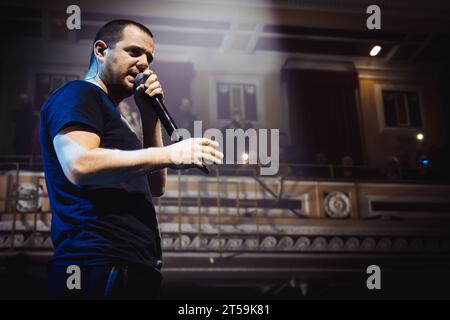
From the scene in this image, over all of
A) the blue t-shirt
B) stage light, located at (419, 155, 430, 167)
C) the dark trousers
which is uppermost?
stage light, located at (419, 155, 430, 167)

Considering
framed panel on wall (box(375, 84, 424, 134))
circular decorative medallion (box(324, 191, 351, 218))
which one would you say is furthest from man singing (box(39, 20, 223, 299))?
framed panel on wall (box(375, 84, 424, 134))

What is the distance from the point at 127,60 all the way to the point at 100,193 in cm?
38

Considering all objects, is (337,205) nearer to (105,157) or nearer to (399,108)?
(399,108)

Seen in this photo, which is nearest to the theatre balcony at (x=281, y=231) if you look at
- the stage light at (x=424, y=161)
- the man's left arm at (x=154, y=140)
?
the stage light at (x=424, y=161)

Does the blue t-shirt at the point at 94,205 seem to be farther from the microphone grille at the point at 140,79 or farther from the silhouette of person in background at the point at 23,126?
the silhouette of person in background at the point at 23,126

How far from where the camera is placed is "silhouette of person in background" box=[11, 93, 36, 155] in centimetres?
628

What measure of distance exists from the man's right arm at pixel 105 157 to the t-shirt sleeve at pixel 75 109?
0.06ft

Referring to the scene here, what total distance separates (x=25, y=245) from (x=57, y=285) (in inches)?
160

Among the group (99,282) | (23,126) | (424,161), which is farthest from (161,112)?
(424,161)

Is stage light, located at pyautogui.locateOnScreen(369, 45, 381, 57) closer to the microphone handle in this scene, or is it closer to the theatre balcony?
the theatre balcony

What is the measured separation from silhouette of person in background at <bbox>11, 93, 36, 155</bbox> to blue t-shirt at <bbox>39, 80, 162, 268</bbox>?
18.2ft

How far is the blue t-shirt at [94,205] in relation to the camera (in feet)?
3.62

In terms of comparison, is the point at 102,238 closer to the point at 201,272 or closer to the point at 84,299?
the point at 84,299

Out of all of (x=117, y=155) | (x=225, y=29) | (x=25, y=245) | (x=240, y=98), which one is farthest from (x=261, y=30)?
(x=117, y=155)
